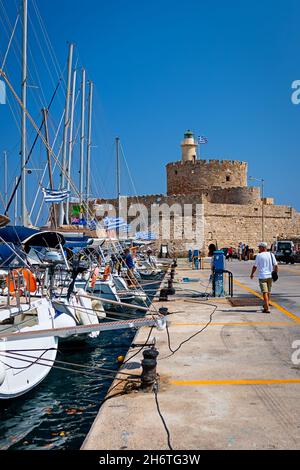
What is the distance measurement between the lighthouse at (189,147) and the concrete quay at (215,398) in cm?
5302

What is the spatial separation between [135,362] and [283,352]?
83.4 inches

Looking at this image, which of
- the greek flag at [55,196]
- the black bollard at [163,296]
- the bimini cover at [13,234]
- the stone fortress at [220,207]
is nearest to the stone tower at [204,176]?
the stone fortress at [220,207]

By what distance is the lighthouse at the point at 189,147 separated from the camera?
60.6 meters

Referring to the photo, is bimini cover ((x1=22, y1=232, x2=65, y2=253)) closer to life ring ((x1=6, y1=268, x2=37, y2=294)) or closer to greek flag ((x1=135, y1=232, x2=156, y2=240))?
life ring ((x1=6, y1=268, x2=37, y2=294))

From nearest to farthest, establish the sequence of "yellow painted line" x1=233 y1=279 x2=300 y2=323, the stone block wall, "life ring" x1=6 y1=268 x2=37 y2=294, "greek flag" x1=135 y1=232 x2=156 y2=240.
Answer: "life ring" x1=6 y1=268 x2=37 y2=294
"yellow painted line" x1=233 y1=279 x2=300 y2=323
"greek flag" x1=135 y1=232 x2=156 y2=240
the stone block wall

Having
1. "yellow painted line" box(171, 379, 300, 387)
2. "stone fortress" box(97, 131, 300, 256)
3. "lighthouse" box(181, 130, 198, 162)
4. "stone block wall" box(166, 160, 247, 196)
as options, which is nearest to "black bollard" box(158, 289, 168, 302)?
"yellow painted line" box(171, 379, 300, 387)

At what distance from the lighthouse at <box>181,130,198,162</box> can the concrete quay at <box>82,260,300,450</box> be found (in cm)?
5302

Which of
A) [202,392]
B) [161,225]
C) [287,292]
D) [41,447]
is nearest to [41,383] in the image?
[41,447]

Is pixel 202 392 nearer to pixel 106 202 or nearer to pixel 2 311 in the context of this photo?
pixel 2 311

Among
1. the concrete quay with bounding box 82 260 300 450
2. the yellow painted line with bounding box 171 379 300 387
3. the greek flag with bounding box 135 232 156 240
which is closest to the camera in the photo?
the concrete quay with bounding box 82 260 300 450

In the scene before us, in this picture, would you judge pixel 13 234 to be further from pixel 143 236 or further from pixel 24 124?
pixel 143 236

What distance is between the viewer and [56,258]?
9773mm

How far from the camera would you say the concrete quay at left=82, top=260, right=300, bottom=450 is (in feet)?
13.6

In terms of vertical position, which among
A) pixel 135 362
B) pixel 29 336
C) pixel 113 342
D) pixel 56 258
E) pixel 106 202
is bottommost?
pixel 113 342
